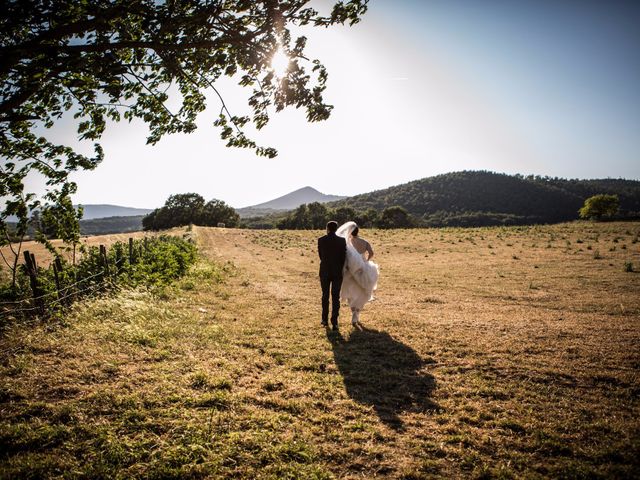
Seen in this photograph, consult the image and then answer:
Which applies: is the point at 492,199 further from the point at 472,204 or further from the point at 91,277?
the point at 91,277

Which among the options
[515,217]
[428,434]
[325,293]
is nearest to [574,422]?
[428,434]

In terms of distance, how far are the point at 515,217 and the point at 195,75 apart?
98.6 m

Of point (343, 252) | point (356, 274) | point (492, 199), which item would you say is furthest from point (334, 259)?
point (492, 199)

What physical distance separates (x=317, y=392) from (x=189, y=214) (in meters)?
99.6

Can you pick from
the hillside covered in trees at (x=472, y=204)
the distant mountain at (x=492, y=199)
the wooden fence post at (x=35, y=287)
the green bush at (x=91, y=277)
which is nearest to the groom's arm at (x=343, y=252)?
the green bush at (x=91, y=277)

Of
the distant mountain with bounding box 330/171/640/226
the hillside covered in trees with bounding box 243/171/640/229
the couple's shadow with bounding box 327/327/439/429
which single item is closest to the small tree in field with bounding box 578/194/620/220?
the hillside covered in trees with bounding box 243/171/640/229

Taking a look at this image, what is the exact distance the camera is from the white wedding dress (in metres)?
8.49

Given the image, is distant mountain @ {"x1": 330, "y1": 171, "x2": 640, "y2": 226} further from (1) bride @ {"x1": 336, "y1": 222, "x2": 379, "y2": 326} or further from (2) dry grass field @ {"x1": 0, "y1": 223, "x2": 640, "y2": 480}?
(2) dry grass field @ {"x1": 0, "y1": 223, "x2": 640, "y2": 480}

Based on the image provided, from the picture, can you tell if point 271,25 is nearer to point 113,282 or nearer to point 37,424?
point 37,424

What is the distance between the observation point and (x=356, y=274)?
8531 millimetres

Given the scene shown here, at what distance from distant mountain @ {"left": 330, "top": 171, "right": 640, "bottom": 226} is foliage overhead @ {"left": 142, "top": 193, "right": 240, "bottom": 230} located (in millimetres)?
59145

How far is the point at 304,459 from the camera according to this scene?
378cm

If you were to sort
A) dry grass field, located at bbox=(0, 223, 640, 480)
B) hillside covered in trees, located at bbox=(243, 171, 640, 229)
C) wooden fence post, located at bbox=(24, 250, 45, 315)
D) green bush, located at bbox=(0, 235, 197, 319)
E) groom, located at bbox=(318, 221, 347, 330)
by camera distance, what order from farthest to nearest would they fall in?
hillside covered in trees, located at bbox=(243, 171, 640, 229)
groom, located at bbox=(318, 221, 347, 330)
green bush, located at bbox=(0, 235, 197, 319)
wooden fence post, located at bbox=(24, 250, 45, 315)
dry grass field, located at bbox=(0, 223, 640, 480)

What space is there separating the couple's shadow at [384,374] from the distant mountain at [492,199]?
87452 millimetres
